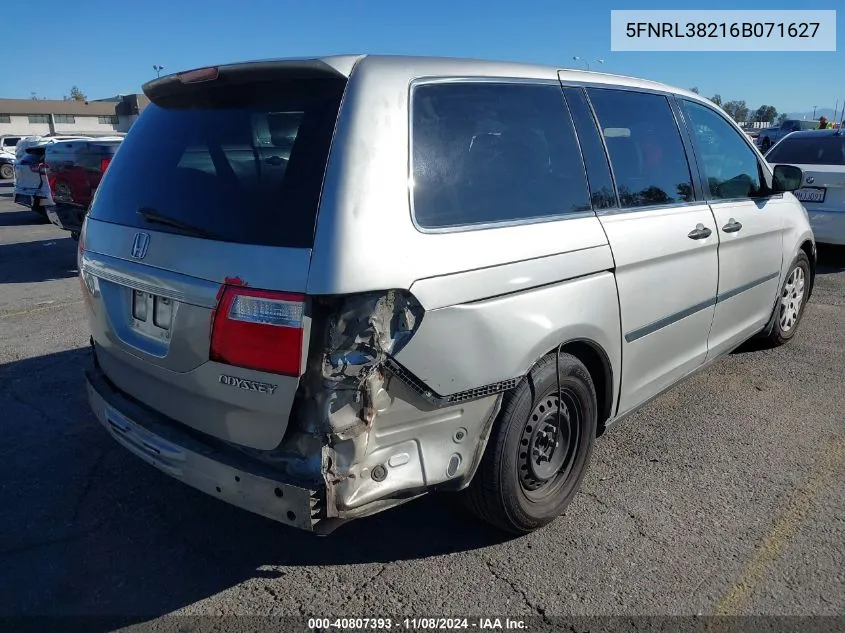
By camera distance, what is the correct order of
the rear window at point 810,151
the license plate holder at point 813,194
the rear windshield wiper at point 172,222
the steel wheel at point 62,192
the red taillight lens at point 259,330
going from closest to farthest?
the red taillight lens at point 259,330
the rear windshield wiper at point 172,222
the license plate holder at point 813,194
the steel wheel at point 62,192
the rear window at point 810,151

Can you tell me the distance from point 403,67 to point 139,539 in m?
2.30

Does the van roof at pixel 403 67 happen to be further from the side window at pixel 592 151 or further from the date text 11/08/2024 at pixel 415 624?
the date text 11/08/2024 at pixel 415 624

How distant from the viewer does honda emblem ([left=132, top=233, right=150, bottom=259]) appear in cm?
256

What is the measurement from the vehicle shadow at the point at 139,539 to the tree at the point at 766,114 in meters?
82.7

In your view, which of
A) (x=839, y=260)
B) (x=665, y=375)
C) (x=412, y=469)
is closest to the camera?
(x=412, y=469)

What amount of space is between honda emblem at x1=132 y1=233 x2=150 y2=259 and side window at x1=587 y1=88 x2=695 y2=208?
2.15m

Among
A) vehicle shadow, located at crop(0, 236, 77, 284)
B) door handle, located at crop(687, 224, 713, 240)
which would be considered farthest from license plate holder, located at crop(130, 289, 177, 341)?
vehicle shadow, located at crop(0, 236, 77, 284)

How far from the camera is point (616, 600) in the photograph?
2576mm

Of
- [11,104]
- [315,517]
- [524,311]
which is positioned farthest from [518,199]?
[11,104]

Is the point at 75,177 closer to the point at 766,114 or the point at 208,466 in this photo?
the point at 208,466

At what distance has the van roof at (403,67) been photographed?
7.72 feet

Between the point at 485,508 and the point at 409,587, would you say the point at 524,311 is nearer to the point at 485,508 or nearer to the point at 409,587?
the point at 485,508

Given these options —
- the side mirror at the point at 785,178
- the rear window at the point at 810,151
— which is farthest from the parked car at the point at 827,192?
the side mirror at the point at 785,178

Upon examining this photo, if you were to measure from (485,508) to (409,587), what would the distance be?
437 millimetres
